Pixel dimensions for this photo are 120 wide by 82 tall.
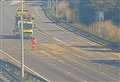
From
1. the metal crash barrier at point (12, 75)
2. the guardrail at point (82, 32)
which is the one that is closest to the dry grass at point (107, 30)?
the guardrail at point (82, 32)

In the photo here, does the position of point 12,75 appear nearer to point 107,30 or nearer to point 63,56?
point 63,56

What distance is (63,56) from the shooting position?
4972 cm

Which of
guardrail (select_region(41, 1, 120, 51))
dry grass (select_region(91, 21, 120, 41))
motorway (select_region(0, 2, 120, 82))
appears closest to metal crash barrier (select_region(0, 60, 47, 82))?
motorway (select_region(0, 2, 120, 82))

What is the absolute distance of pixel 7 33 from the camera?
65.3 metres

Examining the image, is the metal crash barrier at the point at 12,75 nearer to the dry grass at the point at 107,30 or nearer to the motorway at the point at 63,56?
the motorway at the point at 63,56

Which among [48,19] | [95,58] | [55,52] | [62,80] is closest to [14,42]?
[55,52]

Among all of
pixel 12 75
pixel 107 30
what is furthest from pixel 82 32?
pixel 12 75

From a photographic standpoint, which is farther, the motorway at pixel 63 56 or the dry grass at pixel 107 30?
the dry grass at pixel 107 30

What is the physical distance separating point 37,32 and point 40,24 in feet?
30.0

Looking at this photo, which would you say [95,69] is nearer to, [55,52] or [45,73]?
[45,73]

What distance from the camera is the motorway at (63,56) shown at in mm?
40438

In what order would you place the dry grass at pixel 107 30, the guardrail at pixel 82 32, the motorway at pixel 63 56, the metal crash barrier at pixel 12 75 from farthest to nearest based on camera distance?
the dry grass at pixel 107 30 → the guardrail at pixel 82 32 → the motorway at pixel 63 56 → the metal crash barrier at pixel 12 75

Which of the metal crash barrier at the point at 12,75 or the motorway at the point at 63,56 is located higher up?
the metal crash barrier at the point at 12,75

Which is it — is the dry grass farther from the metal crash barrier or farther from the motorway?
the metal crash barrier
